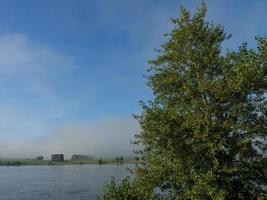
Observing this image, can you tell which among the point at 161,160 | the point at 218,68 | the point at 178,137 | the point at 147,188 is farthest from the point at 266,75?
the point at 147,188

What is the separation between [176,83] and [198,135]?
6.92 meters

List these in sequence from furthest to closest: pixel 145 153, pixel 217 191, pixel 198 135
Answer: pixel 145 153 → pixel 198 135 → pixel 217 191

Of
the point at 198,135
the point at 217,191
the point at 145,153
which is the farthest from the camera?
the point at 145,153

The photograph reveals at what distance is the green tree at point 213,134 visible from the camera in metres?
33.4

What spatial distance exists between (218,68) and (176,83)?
440 centimetres

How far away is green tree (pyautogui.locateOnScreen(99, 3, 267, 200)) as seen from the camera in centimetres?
3344

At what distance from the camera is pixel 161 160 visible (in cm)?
3441

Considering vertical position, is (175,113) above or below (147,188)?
above

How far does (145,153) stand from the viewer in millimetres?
37062

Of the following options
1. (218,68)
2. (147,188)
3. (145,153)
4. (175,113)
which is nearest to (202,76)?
(218,68)

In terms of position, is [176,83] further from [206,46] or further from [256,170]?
[256,170]

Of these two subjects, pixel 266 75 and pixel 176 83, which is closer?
pixel 266 75

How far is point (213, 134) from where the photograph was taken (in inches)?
1341

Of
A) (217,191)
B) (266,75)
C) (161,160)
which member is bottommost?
(217,191)
